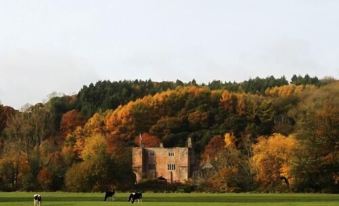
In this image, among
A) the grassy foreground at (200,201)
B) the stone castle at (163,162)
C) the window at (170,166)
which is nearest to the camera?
the grassy foreground at (200,201)

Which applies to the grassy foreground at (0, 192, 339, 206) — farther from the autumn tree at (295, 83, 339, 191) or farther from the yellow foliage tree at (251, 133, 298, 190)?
the yellow foliage tree at (251, 133, 298, 190)

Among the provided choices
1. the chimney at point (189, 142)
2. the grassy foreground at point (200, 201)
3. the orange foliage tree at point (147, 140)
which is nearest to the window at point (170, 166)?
the chimney at point (189, 142)

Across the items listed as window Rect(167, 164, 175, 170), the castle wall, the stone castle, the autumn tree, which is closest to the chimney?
the stone castle

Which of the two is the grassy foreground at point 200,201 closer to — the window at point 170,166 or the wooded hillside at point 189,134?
the wooded hillside at point 189,134

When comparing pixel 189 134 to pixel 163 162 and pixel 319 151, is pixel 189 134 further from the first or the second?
pixel 319 151

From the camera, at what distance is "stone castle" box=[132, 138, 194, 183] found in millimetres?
116812

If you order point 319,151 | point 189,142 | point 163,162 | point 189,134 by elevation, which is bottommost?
point 319,151

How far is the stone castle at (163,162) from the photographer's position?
11681cm

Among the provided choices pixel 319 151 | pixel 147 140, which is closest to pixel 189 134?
pixel 147 140

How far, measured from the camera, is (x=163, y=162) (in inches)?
4710

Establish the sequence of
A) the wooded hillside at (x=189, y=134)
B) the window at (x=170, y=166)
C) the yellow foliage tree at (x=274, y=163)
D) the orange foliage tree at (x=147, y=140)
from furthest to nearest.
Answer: the orange foliage tree at (x=147, y=140)
the window at (x=170, y=166)
the yellow foliage tree at (x=274, y=163)
the wooded hillside at (x=189, y=134)

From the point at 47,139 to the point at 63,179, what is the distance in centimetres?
3083

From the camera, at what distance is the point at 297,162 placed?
75.9 m

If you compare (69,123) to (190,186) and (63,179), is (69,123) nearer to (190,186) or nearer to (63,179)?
(63,179)
